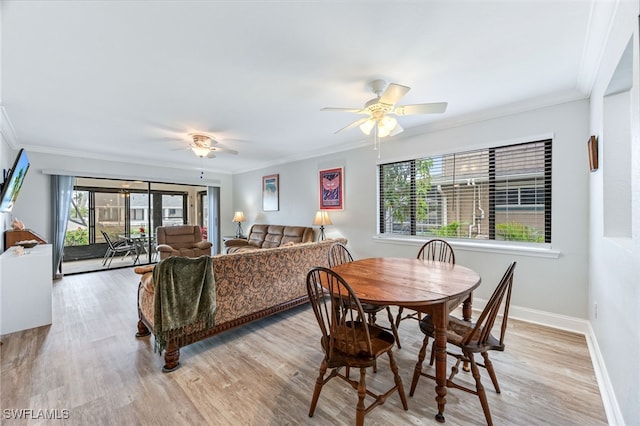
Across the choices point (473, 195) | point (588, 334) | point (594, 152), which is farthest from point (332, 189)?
point (588, 334)

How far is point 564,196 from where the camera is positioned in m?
2.78

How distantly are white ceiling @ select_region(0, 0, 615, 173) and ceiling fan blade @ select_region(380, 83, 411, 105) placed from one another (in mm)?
254

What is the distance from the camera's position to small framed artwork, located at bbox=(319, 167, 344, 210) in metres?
4.86

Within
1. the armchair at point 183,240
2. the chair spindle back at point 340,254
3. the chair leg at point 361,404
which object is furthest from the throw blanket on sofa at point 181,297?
the armchair at point 183,240

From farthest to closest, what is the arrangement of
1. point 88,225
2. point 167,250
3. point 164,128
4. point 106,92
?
point 88,225, point 167,250, point 164,128, point 106,92

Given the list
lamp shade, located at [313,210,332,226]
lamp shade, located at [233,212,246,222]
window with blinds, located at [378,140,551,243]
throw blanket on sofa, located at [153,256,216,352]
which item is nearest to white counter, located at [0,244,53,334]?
throw blanket on sofa, located at [153,256,216,352]

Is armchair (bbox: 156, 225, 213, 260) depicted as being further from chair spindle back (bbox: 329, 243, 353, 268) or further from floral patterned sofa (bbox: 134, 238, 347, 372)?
chair spindle back (bbox: 329, 243, 353, 268)

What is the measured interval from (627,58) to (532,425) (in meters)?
2.23

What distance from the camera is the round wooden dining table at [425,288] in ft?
5.04

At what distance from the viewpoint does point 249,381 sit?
198 centimetres

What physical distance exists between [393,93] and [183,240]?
537 centimetres

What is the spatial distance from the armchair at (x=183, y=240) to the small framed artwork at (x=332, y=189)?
2796 millimetres

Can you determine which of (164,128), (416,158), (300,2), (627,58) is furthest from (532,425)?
(164,128)

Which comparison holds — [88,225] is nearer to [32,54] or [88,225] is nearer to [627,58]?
[32,54]
